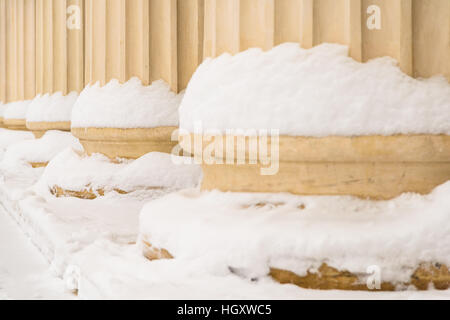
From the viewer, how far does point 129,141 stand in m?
5.51

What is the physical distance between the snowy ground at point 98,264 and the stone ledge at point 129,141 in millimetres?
541

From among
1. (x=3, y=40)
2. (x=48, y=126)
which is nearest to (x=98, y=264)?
(x=48, y=126)

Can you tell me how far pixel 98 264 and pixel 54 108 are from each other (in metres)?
5.77

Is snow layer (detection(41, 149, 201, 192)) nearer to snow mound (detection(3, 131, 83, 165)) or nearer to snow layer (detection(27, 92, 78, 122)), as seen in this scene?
snow mound (detection(3, 131, 83, 165))

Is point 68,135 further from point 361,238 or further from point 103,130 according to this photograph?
point 361,238

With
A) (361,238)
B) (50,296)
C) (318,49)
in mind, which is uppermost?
(318,49)

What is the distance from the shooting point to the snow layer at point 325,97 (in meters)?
2.84

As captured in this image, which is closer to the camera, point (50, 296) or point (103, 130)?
point (50, 296)

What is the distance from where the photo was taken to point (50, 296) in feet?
10.3

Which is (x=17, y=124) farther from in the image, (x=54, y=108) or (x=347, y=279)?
(x=347, y=279)

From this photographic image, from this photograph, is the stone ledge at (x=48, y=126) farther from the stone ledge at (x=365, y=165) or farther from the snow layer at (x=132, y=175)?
the stone ledge at (x=365, y=165)

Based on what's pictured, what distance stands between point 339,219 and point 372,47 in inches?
40.9

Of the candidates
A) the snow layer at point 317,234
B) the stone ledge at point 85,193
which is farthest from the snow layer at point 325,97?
the stone ledge at point 85,193

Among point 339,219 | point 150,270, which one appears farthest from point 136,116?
point 339,219
